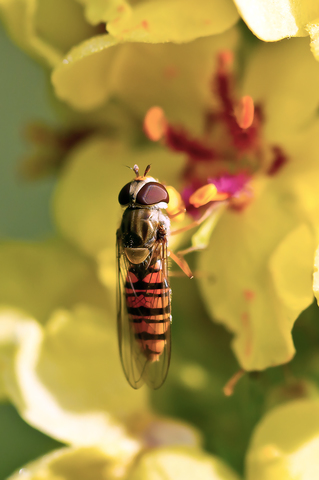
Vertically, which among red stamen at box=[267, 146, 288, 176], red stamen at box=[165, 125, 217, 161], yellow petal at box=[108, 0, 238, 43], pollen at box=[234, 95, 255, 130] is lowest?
red stamen at box=[267, 146, 288, 176]

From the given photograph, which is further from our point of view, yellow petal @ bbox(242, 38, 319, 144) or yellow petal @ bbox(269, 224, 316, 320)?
yellow petal @ bbox(242, 38, 319, 144)

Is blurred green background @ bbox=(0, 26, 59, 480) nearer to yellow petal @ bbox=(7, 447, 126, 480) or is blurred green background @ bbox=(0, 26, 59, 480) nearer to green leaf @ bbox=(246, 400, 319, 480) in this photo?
yellow petal @ bbox=(7, 447, 126, 480)

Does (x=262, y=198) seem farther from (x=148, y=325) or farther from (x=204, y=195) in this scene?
(x=148, y=325)

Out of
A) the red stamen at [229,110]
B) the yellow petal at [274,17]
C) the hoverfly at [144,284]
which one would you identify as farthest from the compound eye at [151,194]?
the yellow petal at [274,17]

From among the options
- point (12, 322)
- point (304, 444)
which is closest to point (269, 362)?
point (304, 444)

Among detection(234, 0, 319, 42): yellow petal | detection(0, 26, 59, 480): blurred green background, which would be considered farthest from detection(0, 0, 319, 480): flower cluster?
detection(0, 26, 59, 480): blurred green background

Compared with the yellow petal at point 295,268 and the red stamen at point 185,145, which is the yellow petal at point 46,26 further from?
the yellow petal at point 295,268

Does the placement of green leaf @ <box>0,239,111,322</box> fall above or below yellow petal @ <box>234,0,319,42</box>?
below
